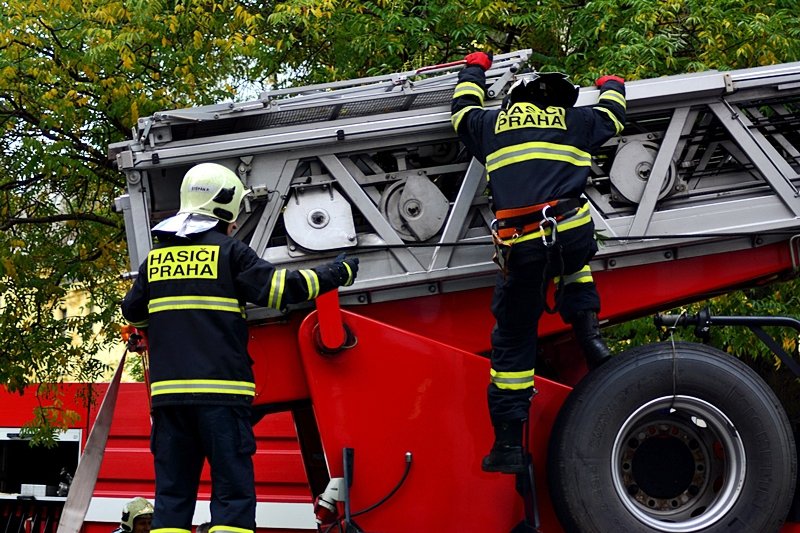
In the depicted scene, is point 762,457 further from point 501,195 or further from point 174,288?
point 174,288

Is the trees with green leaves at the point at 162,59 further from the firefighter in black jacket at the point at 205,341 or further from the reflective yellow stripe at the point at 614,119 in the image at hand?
the firefighter in black jacket at the point at 205,341

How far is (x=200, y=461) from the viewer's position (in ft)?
15.3

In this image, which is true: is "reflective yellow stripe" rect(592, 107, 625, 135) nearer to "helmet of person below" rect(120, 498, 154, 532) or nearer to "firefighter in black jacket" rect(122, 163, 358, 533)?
"firefighter in black jacket" rect(122, 163, 358, 533)

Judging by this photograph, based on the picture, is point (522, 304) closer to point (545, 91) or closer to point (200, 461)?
point (545, 91)

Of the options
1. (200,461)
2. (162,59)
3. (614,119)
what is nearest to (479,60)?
(614,119)

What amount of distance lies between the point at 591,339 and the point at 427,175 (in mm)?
1017

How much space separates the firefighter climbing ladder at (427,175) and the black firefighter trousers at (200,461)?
76 centimetres

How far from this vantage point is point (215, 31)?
8281mm

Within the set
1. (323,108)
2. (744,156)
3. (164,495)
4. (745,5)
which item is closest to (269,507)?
(164,495)

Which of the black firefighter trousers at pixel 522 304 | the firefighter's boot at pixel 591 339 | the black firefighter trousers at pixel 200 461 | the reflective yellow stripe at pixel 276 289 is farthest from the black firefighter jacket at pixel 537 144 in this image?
the black firefighter trousers at pixel 200 461

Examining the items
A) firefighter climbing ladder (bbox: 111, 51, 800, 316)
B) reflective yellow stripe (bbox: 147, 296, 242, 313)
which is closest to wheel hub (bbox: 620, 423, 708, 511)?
firefighter climbing ladder (bbox: 111, 51, 800, 316)

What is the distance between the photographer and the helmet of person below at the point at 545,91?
471cm

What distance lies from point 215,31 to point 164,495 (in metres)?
4.57

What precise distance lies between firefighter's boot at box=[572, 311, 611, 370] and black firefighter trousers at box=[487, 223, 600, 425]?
16cm
